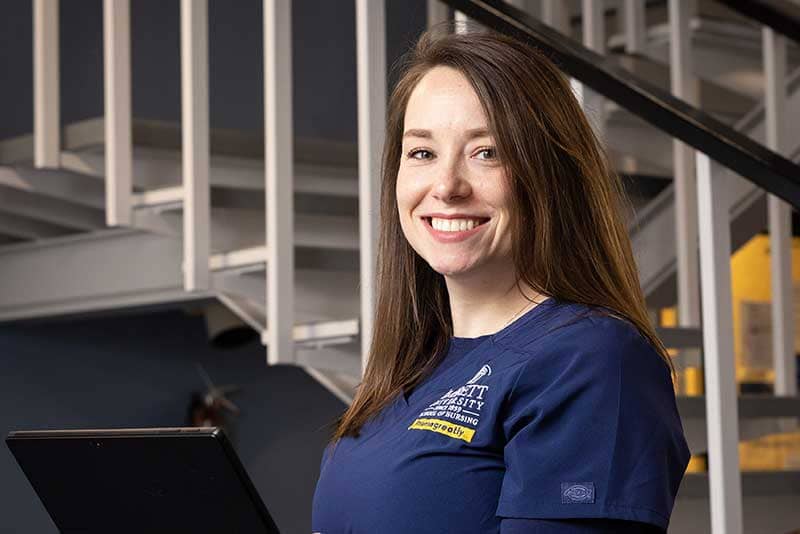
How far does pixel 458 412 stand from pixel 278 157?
1301 mm

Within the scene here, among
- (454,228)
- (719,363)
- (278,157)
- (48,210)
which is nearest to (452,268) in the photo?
(454,228)

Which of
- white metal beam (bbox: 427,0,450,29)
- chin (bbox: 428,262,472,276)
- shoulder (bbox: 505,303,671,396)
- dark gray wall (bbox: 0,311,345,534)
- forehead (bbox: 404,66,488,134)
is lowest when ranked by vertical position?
dark gray wall (bbox: 0,311,345,534)

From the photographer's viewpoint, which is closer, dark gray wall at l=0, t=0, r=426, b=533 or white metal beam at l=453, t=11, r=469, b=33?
white metal beam at l=453, t=11, r=469, b=33

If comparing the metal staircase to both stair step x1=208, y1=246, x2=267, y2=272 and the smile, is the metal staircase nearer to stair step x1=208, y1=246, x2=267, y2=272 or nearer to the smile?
stair step x1=208, y1=246, x2=267, y2=272

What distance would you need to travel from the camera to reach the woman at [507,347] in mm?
1111

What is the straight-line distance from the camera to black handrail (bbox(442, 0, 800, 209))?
1.88 meters

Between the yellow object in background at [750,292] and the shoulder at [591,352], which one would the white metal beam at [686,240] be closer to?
the shoulder at [591,352]

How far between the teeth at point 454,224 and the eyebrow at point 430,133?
0.08 metres

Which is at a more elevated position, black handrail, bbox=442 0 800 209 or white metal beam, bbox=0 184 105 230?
black handrail, bbox=442 0 800 209

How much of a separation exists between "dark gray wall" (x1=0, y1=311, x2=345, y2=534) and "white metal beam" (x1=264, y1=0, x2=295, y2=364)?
201 cm

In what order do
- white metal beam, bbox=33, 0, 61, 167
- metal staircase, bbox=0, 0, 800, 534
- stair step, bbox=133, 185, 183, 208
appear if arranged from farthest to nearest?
white metal beam, bbox=33, 0, 61, 167 → stair step, bbox=133, 185, 183, 208 → metal staircase, bbox=0, 0, 800, 534

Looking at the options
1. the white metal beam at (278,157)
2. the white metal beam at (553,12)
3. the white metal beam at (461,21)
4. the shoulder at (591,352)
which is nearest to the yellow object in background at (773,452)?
the white metal beam at (553,12)

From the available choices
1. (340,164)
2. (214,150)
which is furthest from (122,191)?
(340,164)

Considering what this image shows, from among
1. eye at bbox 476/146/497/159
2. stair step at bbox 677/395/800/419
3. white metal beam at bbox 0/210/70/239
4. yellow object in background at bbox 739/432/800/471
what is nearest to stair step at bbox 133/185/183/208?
white metal beam at bbox 0/210/70/239
